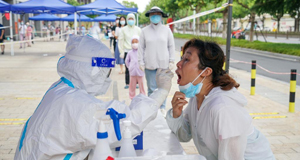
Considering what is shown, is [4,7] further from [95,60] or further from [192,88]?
[192,88]

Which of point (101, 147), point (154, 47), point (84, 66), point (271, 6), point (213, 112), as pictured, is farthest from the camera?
point (271, 6)

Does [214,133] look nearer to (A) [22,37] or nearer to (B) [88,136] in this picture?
(B) [88,136]

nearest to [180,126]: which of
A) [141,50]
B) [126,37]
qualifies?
[141,50]

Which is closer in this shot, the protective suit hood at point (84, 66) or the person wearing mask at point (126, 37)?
the protective suit hood at point (84, 66)

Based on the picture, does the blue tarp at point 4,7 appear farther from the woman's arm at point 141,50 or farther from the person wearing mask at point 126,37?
the woman's arm at point 141,50

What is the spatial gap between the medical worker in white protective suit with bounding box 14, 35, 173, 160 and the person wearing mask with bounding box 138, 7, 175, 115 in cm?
379

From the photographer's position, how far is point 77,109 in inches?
76.0

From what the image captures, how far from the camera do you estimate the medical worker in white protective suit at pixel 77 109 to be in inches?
74.5

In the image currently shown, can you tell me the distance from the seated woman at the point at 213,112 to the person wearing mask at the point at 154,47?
11.9ft

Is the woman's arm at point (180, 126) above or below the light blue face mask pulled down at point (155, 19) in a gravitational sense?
below

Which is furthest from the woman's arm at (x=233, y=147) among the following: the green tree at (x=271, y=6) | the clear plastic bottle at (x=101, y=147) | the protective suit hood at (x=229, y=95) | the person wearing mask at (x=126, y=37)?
the green tree at (x=271, y=6)

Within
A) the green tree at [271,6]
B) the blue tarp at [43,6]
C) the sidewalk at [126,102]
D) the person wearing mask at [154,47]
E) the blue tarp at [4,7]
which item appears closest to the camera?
the sidewalk at [126,102]

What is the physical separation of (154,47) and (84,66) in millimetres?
4025

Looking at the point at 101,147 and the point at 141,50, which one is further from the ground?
the point at 141,50
